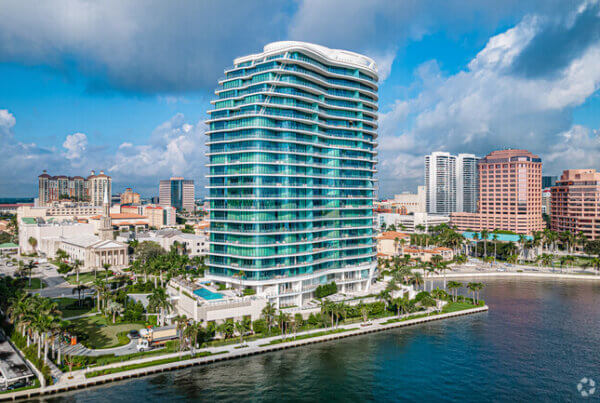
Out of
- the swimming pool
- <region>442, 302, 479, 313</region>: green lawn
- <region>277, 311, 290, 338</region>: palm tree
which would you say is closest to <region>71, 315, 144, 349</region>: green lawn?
the swimming pool

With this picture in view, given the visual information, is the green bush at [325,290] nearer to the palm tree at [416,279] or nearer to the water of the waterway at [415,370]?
the water of the waterway at [415,370]

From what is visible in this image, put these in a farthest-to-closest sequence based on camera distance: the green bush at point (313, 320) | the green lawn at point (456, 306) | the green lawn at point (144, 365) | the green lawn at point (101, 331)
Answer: the green lawn at point (456, 306) → the green bush at point (313, 320) → the green lawn at point (101, 331) → the green lawn at point (144, 365)

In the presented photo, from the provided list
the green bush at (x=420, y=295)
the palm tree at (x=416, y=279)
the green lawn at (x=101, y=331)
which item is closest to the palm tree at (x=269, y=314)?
the green lawn at (x=101, y=331)

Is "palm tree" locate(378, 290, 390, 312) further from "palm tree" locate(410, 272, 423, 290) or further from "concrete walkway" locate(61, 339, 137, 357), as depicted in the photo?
"concrete walkway" locate(61, 339, 137, 357)

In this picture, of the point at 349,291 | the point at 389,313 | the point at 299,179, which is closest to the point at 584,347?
the point at 389,313

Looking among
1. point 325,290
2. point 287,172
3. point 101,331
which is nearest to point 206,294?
point 101,331

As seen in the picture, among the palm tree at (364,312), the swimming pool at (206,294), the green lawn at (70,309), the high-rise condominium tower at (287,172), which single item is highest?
the high-rise condominium tower at (287,172)

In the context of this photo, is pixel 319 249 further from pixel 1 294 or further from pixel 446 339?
pixel 1 294
